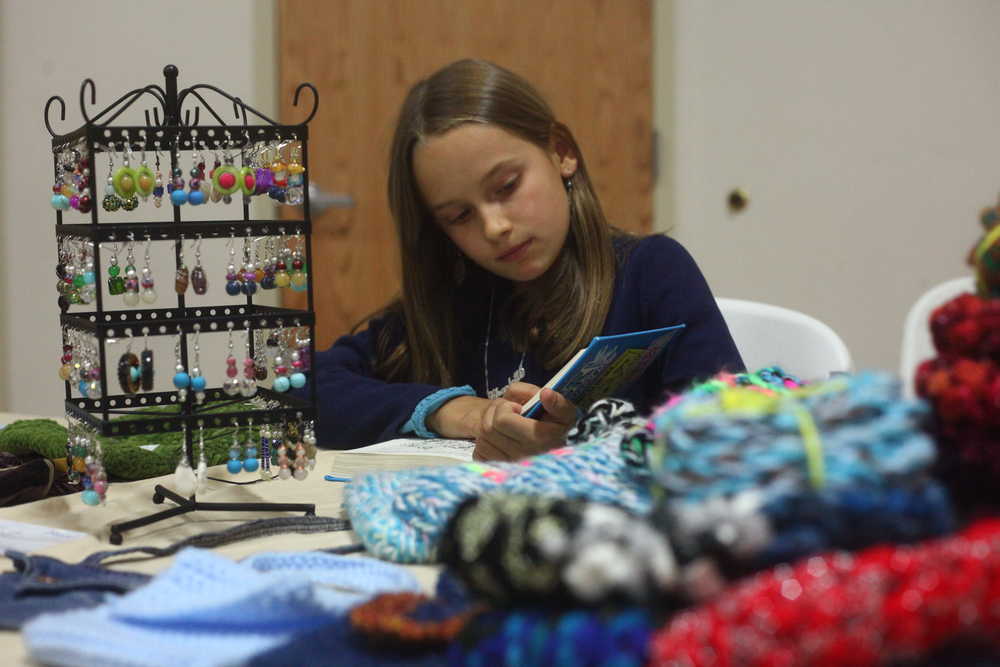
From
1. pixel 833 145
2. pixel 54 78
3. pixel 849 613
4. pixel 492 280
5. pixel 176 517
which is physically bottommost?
pixel 176 517

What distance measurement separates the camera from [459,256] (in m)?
1.71

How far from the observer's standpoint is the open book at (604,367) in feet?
3.08

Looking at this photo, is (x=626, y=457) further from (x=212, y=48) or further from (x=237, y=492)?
(x=212, y=48)

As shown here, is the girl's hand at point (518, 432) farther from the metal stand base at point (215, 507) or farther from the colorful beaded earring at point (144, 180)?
the colorful beaded earring at point (144, 180)

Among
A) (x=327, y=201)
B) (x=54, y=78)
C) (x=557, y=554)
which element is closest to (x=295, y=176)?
(x=557, y=554)

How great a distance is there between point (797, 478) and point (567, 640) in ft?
0.43

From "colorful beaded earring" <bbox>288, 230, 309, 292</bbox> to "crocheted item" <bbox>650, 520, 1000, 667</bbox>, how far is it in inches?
26.1

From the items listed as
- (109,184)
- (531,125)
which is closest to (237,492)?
(109,184)

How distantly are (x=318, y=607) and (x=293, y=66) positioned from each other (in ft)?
7.35

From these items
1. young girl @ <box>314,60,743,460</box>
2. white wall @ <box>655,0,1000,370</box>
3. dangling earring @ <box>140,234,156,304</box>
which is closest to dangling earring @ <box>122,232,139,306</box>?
dangling earring @ <box>140,234,156,304</box>

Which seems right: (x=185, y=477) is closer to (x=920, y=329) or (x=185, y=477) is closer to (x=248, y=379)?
(x=248, y=379)

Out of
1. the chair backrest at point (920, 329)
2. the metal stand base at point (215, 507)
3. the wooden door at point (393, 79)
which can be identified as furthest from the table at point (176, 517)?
the wooden door at point (393, 79)

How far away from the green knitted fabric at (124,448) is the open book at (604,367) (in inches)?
15.2

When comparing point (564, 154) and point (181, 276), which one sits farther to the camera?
point (564, 154)
